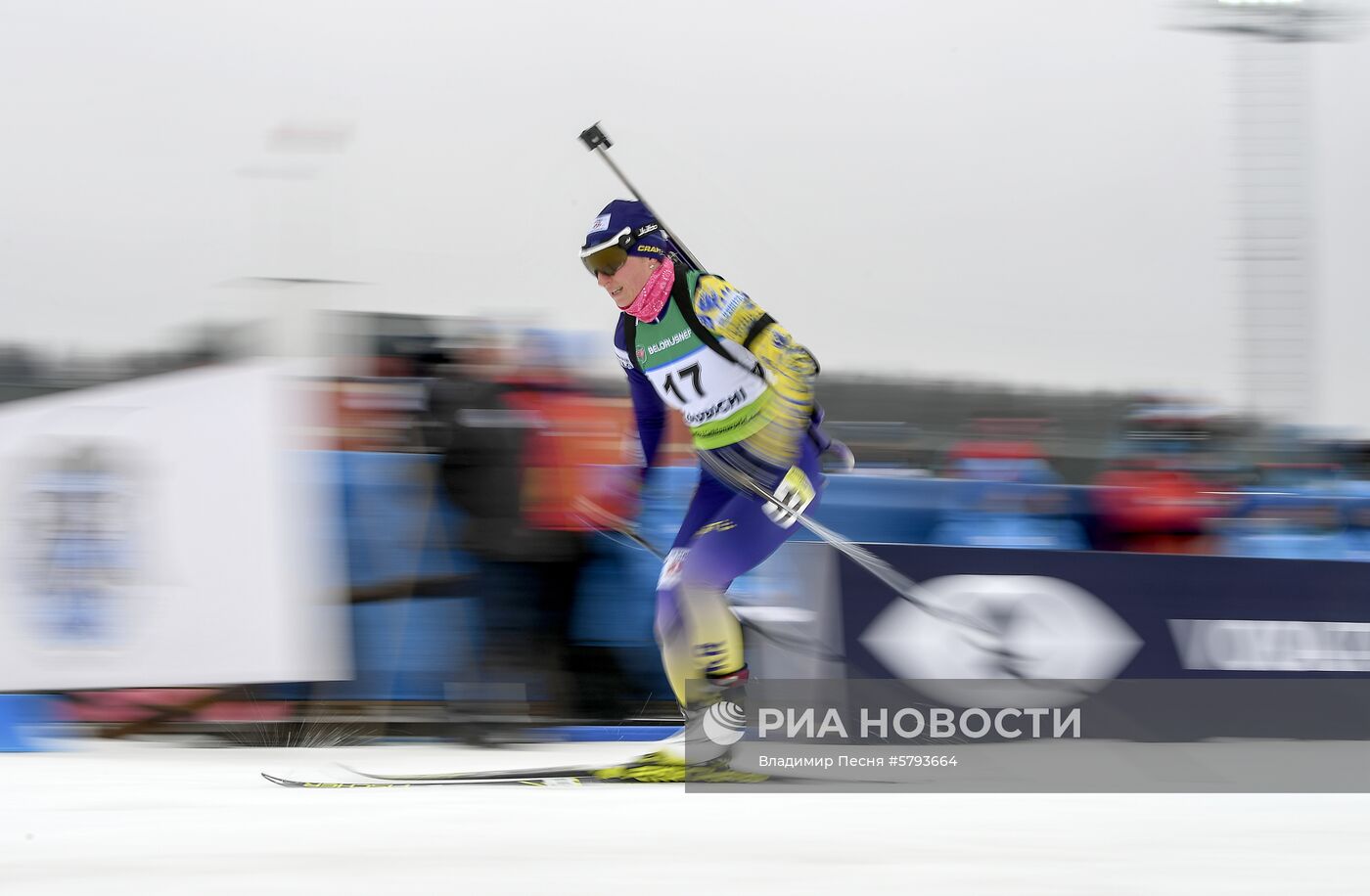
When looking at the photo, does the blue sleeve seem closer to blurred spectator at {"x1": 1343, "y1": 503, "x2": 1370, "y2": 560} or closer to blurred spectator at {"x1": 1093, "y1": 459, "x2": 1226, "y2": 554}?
blurred spectator at {"x1": 1093, "y1": 459, "x2": 1226, "y2": 554}

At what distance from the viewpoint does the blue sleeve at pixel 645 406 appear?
4.00m

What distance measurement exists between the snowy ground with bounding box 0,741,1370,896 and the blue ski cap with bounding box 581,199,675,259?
1.54 metres

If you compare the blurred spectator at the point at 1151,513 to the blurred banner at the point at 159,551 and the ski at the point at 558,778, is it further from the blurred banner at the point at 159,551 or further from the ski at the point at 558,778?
the blurred banner at the point at 159,551

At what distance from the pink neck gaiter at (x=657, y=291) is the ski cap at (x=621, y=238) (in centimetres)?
4

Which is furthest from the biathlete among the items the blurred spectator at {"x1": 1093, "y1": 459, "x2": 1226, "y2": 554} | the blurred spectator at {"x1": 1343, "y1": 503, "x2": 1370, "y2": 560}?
the blurred spectator at {"x1": 1343, "y1": 503, "x2": 1370, "y2": 560}

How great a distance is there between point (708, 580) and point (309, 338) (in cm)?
182

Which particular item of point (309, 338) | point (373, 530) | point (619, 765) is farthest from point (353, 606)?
point (619, 765)

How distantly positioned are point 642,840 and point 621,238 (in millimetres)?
1772

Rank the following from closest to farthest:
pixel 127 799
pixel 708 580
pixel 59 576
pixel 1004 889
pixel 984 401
Answer: pixel 1004 889 → pixel 127 799 → pixel 708 580 → pixel 59 576 → pixel 984 401

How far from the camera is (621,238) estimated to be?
3773 millimetres

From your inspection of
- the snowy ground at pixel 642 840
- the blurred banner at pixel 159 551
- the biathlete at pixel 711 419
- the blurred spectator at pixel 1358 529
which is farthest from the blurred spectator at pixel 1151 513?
the blurred banner at pixel 159 551

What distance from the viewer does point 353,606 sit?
4.62m

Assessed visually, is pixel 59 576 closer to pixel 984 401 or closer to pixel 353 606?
pixel 353 606

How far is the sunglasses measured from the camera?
3771 mm
